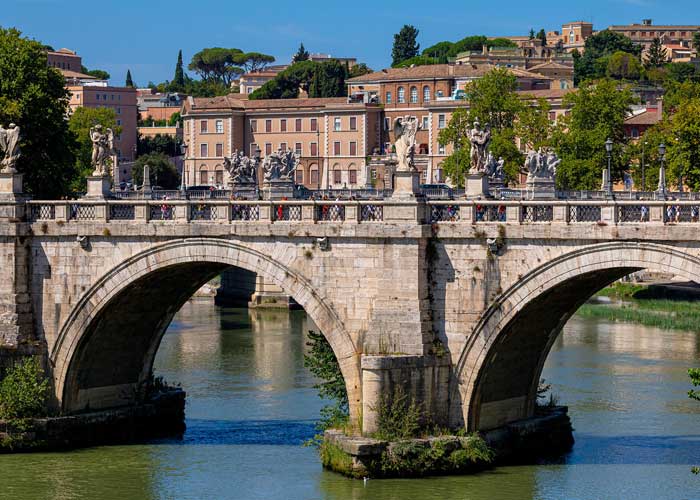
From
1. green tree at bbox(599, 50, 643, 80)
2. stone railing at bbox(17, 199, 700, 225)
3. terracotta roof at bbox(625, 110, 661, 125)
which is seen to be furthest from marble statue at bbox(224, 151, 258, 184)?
green tree at bbox(599, 50, 643, 80)

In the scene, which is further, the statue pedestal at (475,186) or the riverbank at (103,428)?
the riverbank at (103,428)

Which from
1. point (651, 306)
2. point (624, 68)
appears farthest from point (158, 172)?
point (651, 306)

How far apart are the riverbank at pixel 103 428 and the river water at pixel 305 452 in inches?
11.0

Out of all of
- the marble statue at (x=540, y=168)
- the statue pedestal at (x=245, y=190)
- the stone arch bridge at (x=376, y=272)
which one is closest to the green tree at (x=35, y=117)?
the statue pedestal at (x=245, y=190)

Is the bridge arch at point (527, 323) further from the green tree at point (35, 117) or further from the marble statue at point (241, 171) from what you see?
the green tree at point (35, 117)

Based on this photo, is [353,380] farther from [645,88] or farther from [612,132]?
[645,88]

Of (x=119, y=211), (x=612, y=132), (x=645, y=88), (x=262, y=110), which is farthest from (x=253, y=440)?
(x=645, y=88)

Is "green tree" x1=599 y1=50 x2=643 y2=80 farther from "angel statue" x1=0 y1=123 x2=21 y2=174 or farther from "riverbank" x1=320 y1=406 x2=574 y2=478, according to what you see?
"riverbank" x1=320 y1=406 x2=574 y2=478

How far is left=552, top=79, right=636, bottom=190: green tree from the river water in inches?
867

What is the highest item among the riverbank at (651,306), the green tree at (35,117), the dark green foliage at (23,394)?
the green tree at (35,117)

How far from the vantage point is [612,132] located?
74875mm

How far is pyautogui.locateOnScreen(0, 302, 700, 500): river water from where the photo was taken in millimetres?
31203

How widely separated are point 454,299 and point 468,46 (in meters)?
143

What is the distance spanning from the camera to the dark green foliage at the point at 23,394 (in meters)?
34.4
